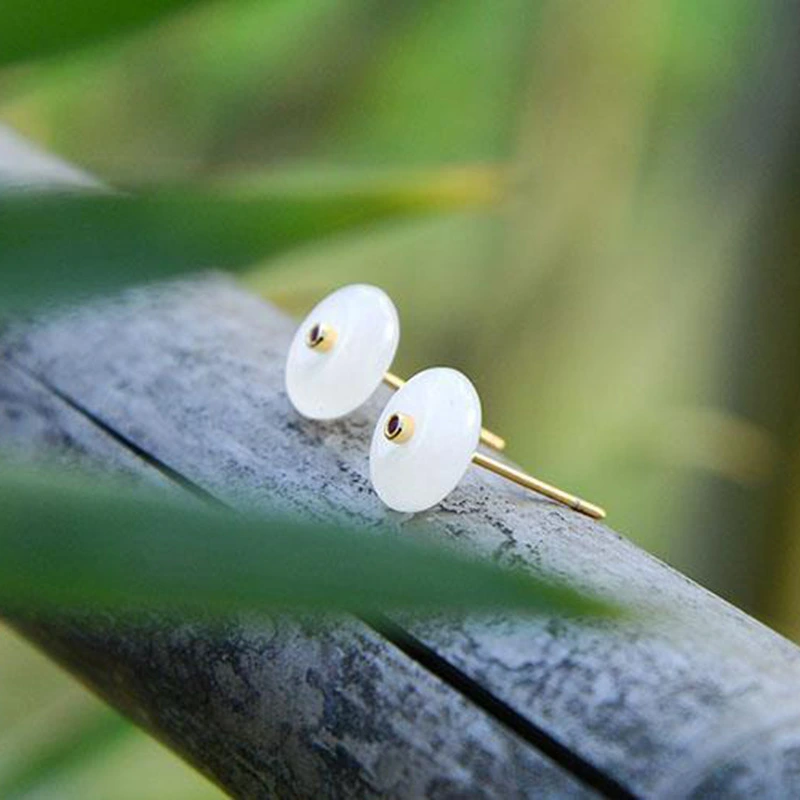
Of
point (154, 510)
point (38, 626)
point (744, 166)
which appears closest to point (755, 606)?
point (744, 166)

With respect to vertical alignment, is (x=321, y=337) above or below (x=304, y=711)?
above

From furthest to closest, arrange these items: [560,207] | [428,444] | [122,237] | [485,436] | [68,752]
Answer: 1. [560,207]
2. [68,752]
3. [485,436]
4. [428,444]
5. [122,237]

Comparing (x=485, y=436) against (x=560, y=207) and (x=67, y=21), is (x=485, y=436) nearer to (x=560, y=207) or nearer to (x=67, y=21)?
(x=67, y=21)

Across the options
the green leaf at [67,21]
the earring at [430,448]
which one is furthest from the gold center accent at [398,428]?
the green leaf at [67,21]

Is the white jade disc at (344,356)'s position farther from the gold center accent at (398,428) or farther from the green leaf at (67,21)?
the green leaf at (67,21)

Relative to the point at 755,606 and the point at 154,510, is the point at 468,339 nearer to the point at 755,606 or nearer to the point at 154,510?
the point at 755,606

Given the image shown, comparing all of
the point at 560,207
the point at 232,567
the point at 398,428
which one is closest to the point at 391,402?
the point at 398,428
